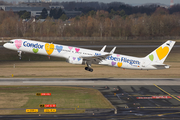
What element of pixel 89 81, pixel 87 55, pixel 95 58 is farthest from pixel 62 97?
pixel 89 81

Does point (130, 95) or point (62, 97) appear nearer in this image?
point (62, 97)

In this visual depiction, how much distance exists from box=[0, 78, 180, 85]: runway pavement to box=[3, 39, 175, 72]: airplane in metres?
4.25

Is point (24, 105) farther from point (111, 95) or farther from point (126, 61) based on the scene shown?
point (126, 61)

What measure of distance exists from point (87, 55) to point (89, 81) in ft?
24.1

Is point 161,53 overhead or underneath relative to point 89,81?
overhead

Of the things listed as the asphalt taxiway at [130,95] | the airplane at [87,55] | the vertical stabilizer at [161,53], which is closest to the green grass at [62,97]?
the asphalt taxiway at [130,95]

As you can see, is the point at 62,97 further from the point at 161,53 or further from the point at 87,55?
the point at 161,53

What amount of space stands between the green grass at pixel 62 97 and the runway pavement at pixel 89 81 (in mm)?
5301

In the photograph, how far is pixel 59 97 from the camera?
47.4 m

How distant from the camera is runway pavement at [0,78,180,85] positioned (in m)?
59.8

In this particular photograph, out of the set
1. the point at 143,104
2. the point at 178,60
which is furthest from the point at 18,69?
the point at 178,60

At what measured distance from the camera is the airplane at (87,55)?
57.0 meters

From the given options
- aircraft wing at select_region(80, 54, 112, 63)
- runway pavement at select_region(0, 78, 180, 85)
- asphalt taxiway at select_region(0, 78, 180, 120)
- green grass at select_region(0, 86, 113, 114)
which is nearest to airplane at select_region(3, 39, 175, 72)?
aircraft wing at select_region(80, 54, 112, 63)

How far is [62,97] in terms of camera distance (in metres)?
47.4
